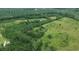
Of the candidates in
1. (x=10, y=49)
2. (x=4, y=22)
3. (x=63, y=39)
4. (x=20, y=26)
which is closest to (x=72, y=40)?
(x=63, y=39)

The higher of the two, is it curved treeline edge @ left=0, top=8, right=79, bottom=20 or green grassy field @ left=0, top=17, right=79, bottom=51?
curved treeline edge @ left=0, top=8, right=79, bottom=20

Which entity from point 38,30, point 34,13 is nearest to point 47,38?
point 38,30

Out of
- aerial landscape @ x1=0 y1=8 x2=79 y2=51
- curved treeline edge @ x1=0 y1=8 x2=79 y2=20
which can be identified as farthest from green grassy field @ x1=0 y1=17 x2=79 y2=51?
curved treeline edge @ x1=0 y1=8 x2=79 y2=20

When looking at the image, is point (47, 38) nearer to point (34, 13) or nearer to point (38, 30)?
point (38, 30)

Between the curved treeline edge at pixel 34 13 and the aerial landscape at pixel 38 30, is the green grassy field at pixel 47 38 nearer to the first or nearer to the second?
the aerial landscape at pixel 38 30

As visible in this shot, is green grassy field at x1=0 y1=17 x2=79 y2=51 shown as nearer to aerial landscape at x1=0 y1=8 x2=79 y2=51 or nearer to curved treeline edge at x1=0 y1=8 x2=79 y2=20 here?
aerial landscape at x1=0 y1=8 x2=79 y2=51

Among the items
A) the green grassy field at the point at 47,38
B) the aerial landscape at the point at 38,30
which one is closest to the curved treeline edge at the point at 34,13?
the aerial landscape at the point at 38,30
